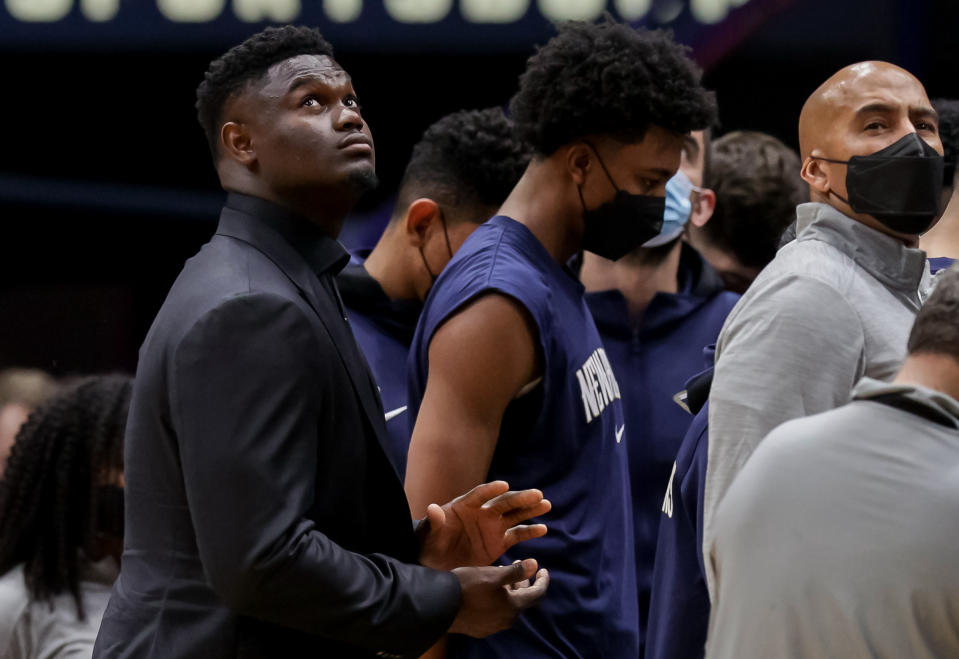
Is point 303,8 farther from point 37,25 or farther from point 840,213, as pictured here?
point 840,213

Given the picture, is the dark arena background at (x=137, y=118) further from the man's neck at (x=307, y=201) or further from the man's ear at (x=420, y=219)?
the man's neck at (x=307, y=201)

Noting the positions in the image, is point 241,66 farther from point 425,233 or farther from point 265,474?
point 425,233

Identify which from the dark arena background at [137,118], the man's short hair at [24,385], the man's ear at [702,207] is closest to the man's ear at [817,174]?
the man's ear at [702,207]

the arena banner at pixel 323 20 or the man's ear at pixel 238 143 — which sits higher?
the man's ear at pixel 238 143

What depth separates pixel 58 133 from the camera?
4.50m

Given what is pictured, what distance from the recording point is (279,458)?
6.22ft

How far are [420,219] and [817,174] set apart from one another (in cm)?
128

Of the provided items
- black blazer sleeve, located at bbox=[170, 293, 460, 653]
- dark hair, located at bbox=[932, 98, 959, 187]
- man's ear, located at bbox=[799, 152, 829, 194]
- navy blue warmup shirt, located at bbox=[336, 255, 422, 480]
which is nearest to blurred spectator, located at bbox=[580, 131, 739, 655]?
navy blue warmup shirt, located at bbox=[336, 255, 422, 480]

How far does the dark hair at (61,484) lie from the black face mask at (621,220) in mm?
1194

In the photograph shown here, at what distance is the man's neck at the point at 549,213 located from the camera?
2838 mm

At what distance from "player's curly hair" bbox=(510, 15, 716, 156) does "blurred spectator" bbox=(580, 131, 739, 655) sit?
84 cm

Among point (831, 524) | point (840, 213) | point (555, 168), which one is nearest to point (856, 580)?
point (831, 524)

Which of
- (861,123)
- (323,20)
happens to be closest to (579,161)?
(861,123)

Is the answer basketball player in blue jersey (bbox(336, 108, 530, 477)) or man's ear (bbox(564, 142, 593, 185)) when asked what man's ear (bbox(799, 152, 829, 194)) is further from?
basketball player in blue jersey (bbox(336, 108, 530, 477))
